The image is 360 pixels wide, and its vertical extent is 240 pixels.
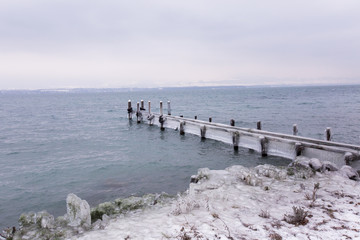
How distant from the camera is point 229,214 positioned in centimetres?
582

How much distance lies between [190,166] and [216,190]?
227 inches

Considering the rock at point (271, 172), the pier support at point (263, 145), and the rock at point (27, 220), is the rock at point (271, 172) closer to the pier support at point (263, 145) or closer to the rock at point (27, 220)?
the pier support at point (263, 145)

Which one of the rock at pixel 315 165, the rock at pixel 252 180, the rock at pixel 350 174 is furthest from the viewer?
the rock at pixel 315 165

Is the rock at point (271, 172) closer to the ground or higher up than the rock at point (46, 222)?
higher up

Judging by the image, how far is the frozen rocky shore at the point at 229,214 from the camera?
498 centimetres

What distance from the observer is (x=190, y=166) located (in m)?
13.2

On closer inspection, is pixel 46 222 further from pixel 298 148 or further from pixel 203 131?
pixel 203 131

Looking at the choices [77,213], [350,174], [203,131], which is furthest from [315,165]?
[203,131]

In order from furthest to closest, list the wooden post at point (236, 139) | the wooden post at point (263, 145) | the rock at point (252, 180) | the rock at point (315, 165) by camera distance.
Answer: the wooden post at point (236, 139) < the wooden post at point (263, 145) < the rock at point (315, 165) < the rock at point (252, 180)

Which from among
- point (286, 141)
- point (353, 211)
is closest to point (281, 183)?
point (353, 211)

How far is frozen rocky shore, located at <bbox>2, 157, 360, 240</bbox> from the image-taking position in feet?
16.3

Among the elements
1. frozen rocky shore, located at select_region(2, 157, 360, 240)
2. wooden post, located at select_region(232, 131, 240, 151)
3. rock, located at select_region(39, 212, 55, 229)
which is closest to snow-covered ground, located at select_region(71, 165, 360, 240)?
frozen rocky shore, located at select_region(2, 157, 360, 240)

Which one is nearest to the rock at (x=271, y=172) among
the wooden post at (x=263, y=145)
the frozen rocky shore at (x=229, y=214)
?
the frozen rocky shore at (x=229, y=214)

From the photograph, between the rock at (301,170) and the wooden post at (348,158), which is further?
the wooden post at (348,158)
